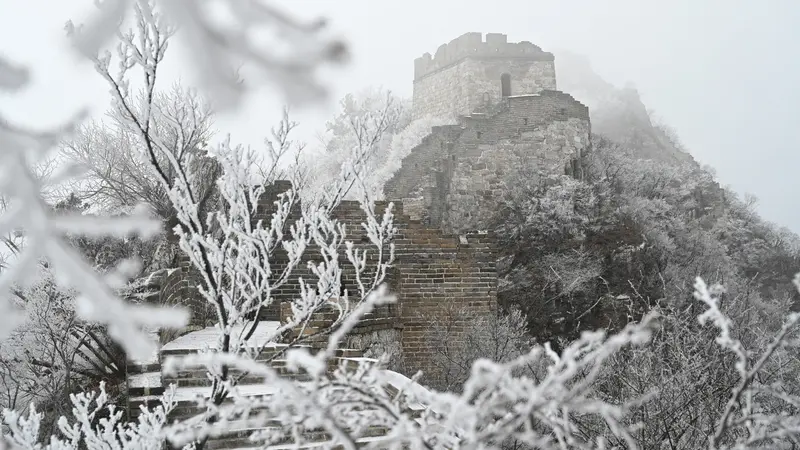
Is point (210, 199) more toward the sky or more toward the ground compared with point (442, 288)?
more toward the sky

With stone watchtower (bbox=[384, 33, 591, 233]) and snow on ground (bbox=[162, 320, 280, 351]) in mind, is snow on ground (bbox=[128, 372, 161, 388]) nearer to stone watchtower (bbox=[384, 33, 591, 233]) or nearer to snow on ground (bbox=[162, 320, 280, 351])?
snow on ground (bbox=[162, 320, 280, 351])

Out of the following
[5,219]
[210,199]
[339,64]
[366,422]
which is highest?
[210,199]

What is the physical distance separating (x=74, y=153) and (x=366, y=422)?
13661 mm

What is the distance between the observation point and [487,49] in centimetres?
2509

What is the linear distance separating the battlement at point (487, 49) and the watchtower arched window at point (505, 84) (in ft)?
2.33

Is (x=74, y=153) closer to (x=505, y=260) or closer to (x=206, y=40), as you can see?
(x=505, y=260)

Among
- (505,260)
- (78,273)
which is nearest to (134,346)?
(78,273)

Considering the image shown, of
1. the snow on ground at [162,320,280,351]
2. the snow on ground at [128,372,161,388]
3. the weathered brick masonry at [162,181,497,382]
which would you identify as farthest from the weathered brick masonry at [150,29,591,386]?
the snow on ground at [128,372,161,388]

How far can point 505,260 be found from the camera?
1551 centimetres

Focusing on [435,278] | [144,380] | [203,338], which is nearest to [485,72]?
[435,278]

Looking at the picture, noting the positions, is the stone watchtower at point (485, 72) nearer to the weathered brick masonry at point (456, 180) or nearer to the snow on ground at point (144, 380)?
the weathered brick masonry at point (456, 180)

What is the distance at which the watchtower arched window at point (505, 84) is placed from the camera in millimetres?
25062

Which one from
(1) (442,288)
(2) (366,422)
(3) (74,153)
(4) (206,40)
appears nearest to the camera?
(4) (206,40)

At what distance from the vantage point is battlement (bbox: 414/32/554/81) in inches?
987
